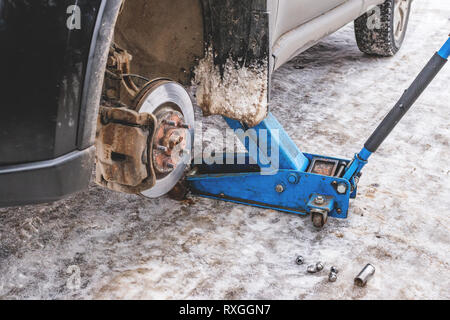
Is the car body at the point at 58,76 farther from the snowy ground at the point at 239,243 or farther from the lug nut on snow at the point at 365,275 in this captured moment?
the lug nut on snow at the point at 365,275

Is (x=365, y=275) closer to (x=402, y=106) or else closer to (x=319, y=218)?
(x=319, y=218)

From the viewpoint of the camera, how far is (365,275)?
168 centimetres

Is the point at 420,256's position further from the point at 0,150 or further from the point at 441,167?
the point at 0,150

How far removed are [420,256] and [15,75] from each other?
145 cm

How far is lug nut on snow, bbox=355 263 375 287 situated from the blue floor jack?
0.28m

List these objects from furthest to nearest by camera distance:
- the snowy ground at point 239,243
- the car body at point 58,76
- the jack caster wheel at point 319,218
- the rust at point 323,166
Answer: the rust at point 323,166, the jack caster wheel at point 319,218, the snowy ground at point 239,243, the car body at point 58,76

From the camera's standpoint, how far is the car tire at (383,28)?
3.77 meters

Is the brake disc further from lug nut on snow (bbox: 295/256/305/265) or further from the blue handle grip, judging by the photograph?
the blue handle grip

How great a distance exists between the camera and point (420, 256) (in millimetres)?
1829

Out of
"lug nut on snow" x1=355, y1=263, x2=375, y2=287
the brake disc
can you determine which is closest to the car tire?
the brake disc

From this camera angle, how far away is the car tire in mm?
3768

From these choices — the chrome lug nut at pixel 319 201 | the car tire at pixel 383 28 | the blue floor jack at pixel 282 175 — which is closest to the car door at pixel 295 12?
the blue floor jack at pixel 282 175
